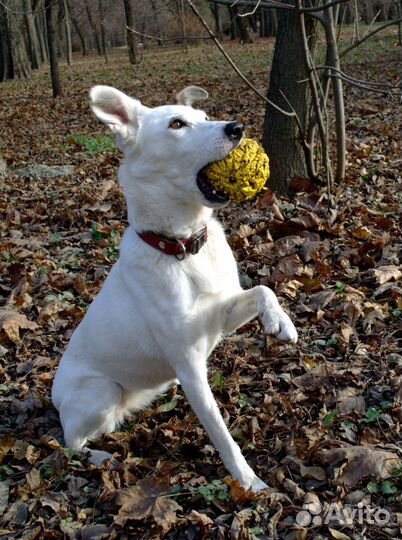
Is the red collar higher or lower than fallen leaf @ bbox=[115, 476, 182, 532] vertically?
higher

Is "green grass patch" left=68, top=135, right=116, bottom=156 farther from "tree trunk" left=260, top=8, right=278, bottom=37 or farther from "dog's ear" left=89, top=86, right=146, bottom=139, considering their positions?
"tree trunk" left=260, top=8, right=278, bottom=37

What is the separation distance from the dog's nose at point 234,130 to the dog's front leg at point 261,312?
87cm

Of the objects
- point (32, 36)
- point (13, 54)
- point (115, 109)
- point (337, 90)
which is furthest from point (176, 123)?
point (32, 36)

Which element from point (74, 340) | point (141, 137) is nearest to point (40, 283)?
point (74, 340)

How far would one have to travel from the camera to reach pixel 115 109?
12.3 ft

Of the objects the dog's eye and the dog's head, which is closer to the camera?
the dog's head

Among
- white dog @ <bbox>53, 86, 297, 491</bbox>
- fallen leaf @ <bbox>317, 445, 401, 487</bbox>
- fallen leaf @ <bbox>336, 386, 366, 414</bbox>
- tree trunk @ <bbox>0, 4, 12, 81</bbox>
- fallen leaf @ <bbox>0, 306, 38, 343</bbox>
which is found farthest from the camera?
tree trunk @ <bbox>0, 4, 12, 81</bbox>

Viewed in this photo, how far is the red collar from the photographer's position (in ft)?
11.8

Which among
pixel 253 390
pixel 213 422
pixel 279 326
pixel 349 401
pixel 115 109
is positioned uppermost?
pixel 115 109

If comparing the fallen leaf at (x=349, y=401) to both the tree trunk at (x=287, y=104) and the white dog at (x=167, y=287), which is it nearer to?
the white dog at (x=167, y=287)

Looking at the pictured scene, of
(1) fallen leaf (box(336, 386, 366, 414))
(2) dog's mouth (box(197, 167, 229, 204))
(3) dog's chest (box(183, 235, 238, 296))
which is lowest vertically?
(1) fallen leaf (box(336, 386, 366, 414))

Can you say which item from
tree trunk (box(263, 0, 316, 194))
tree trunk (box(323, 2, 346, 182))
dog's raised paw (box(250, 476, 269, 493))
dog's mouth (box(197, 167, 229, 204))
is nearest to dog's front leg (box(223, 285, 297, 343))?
dog's mouth (box(197, 167, 229, 204))

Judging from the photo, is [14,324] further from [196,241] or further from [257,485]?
[257,485]

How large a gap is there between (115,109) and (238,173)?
876 mm
